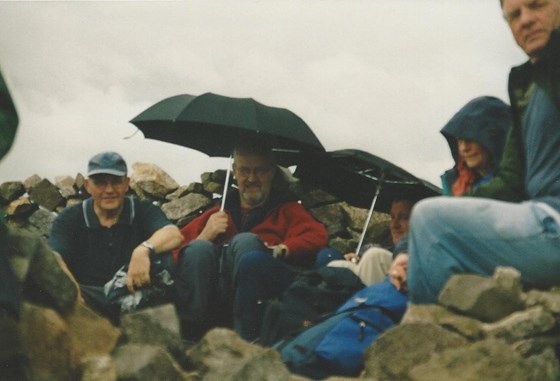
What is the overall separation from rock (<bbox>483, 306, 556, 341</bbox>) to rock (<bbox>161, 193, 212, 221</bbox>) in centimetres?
696

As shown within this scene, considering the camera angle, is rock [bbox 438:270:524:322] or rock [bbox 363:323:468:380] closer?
rock [bbox 363:323:468:380]

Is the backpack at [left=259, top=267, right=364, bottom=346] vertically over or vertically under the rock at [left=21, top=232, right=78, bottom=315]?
under

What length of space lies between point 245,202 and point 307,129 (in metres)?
1.09

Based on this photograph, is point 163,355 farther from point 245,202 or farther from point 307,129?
point 307,129

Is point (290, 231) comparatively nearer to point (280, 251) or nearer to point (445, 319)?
point (280, 251)

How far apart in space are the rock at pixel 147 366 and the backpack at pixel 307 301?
1.68m

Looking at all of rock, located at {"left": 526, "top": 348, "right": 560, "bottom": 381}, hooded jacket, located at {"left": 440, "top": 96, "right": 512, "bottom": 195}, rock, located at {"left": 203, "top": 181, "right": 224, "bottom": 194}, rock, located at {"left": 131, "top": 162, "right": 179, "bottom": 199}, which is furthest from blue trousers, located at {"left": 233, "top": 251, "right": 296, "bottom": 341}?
rock, located at {"left": 131, "top": 162, "right": 179, "bottom": 199}

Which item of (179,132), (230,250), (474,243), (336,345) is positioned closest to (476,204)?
(474,243)

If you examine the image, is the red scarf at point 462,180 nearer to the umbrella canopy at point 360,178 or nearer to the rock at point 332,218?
the umbrella canopy at point 360,178

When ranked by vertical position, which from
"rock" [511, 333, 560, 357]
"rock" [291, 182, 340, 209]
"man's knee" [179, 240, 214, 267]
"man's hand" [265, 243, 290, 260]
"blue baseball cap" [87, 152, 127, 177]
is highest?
"blue baseball cap" [87, 152, 127, 177]

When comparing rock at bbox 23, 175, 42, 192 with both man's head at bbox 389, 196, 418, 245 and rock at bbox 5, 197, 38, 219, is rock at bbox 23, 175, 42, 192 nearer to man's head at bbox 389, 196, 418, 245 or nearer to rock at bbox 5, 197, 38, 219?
rock at bbox 5, 197, 38, 219

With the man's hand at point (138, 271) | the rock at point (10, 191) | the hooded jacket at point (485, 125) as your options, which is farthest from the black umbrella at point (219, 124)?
the rock at point (10, 191)

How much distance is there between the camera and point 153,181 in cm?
1180

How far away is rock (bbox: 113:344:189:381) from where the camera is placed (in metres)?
3.28
